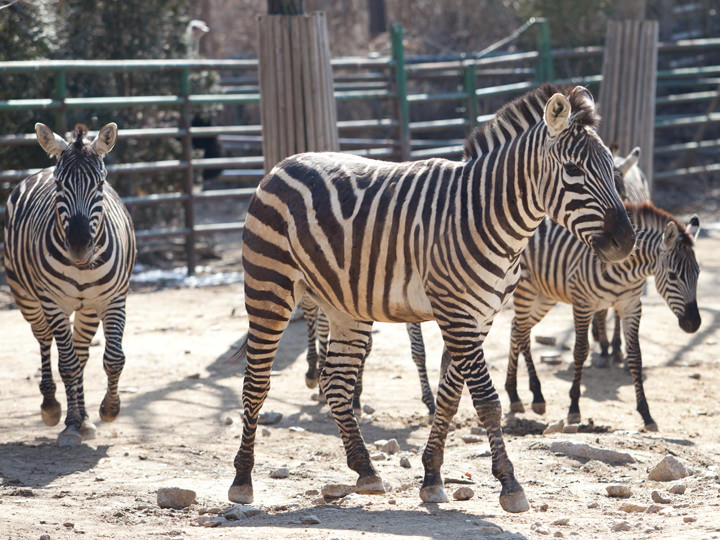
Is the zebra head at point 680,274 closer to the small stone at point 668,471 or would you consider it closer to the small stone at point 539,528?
the small stone at point 668,471

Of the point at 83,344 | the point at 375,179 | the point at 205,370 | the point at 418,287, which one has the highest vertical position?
the point at 375,179

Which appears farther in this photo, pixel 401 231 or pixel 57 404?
pixel 57 404

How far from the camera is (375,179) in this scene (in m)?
5.11

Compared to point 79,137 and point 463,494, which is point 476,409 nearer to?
point 463,494

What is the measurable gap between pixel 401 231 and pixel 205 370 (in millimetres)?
3696

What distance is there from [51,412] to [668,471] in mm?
3977

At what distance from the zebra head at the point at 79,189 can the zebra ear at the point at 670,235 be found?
3.89m

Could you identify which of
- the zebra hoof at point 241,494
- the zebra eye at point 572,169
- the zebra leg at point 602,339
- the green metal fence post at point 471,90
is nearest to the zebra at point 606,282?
the zebra leg at point 602,339

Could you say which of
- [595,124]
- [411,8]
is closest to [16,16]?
[595,124]

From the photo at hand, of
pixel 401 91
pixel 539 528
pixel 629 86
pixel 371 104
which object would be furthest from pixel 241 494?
pixel 371 104

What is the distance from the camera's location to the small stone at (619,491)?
16.1ft

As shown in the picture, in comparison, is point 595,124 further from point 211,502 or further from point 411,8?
point 411,8

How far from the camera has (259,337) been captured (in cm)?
521

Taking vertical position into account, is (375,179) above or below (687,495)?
above
